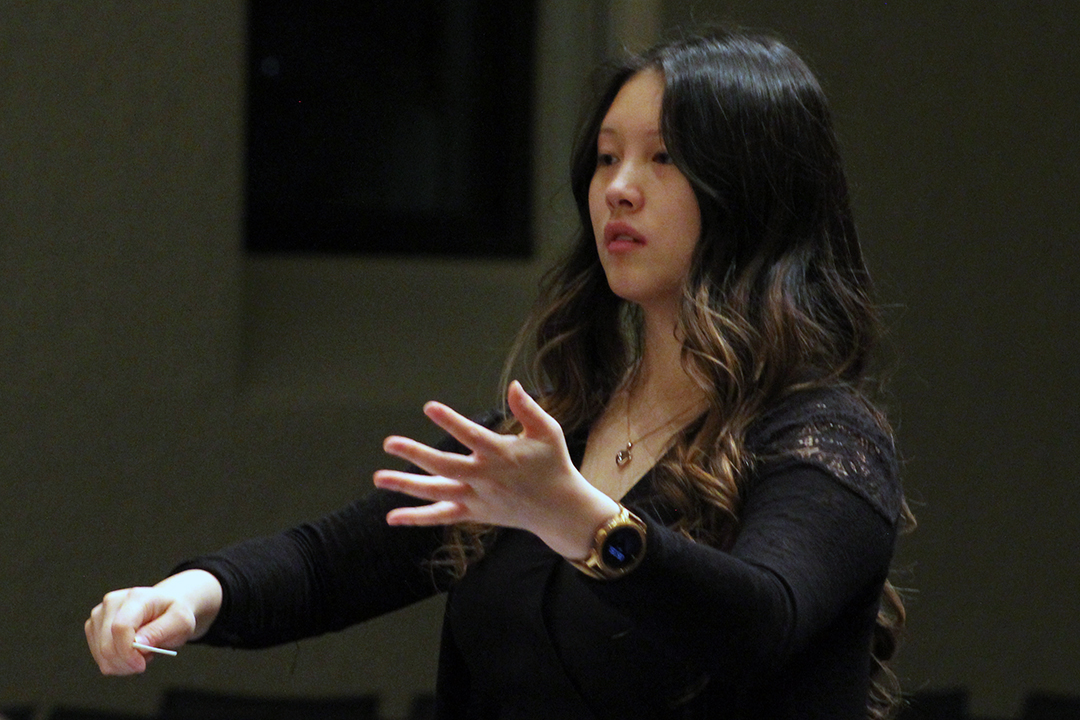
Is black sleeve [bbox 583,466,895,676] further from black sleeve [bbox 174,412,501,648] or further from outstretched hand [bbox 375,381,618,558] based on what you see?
black sleeve [bbox 174,412,501,648]

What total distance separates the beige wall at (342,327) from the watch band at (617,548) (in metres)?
2.70

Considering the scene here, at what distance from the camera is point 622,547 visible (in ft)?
4.22

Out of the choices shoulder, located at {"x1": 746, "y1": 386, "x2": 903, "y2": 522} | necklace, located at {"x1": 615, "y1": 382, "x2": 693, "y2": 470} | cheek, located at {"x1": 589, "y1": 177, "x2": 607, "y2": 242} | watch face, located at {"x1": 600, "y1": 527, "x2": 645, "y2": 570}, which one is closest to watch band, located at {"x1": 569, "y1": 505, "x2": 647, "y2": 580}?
watch face, located at {"x1": 600, "y1": 527, "x2": 645, "y2": 570}

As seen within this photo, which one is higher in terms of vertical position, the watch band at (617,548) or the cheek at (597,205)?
the cheek at (597,205)

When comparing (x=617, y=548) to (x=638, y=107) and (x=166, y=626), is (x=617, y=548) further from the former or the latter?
(x=638, y=107)

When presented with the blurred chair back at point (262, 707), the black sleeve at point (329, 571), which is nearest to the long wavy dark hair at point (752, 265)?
the black sleeve at point (329, 571)

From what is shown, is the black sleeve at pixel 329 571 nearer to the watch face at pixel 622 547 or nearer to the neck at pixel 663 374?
the neck at pixel 663 374

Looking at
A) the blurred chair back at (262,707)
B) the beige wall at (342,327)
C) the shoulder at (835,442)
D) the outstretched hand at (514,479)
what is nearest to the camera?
the outstretched hand at (514,479)

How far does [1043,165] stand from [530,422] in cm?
404

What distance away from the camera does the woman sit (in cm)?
132

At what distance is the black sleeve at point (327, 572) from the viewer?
5.84 feet

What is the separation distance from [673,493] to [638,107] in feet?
1.67

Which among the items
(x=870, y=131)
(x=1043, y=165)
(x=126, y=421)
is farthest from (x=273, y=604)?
(x=1043, y=165)

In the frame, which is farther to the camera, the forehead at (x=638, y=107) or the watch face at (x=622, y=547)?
the forehead at (x=638, y=107)
